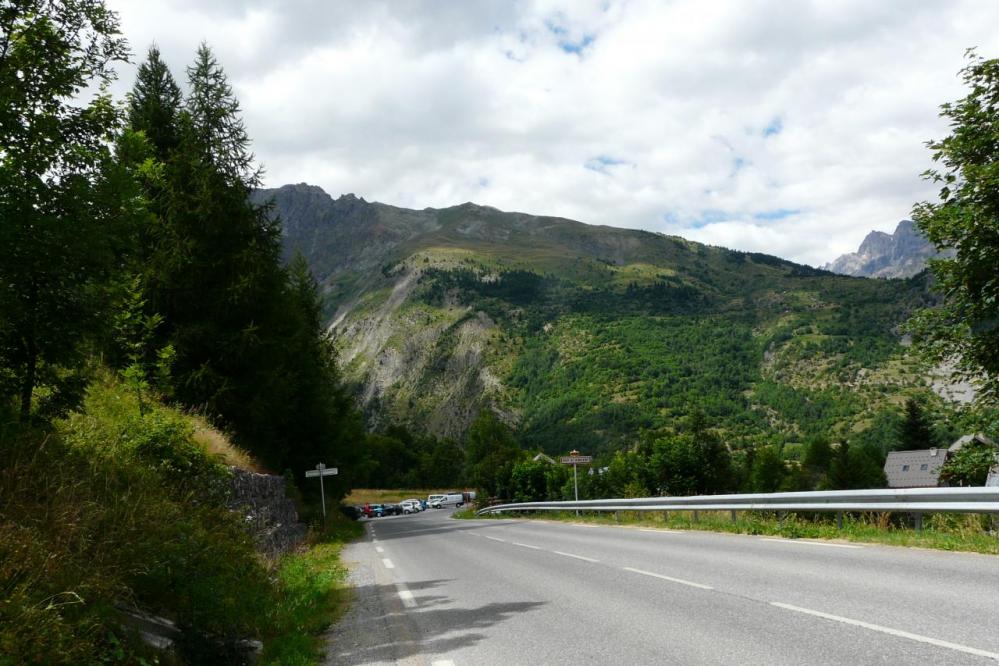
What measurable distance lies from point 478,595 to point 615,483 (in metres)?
57.7

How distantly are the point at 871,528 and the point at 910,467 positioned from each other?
318 feet

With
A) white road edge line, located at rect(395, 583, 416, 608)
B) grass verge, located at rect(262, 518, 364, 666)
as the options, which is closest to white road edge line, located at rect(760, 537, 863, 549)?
white road edge line, located at rect(395, 583, 416, 608)

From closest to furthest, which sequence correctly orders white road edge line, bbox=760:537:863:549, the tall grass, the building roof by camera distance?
1. the tall grass
2. white road edge line, bbox=760:537:863:549
3. the building roof

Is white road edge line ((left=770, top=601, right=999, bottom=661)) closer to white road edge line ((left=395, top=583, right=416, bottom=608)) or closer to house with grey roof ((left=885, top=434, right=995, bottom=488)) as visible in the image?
white road edge line ((left=395, top=583, right=416, bottom=608))

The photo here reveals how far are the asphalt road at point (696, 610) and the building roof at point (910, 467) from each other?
308 ft

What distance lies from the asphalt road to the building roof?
93.9 metres

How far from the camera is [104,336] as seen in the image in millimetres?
7855

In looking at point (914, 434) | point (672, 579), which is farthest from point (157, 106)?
point (914, 434)

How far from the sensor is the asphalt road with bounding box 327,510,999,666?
539 centimetres

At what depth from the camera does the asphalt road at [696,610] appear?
17.7 feet

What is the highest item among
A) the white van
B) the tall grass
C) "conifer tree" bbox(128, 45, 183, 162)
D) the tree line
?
"conifer tree" bbox(128, 45, 183, 162)

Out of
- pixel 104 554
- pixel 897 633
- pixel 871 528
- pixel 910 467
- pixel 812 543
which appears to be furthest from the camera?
pixel 910 467

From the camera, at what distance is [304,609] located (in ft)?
30.8

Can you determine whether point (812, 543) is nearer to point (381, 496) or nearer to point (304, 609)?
point (304, 609)
